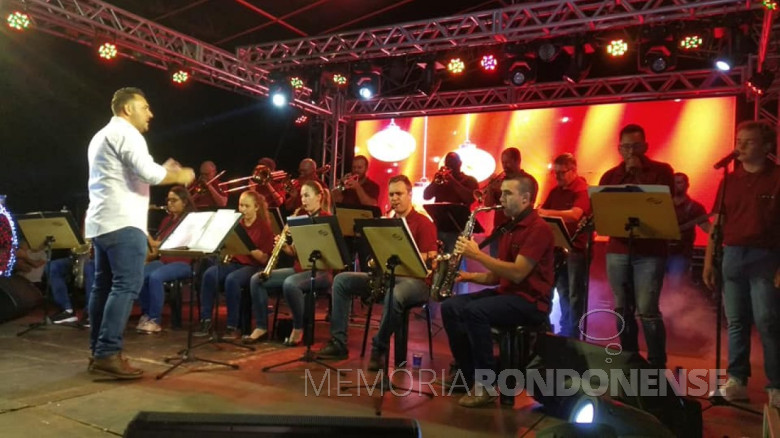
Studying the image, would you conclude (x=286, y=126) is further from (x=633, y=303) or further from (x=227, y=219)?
(x=633, y=303)

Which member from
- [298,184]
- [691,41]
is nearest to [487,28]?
[691,41]

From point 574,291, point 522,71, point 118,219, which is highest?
point 522,71

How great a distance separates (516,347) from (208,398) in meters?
2.07

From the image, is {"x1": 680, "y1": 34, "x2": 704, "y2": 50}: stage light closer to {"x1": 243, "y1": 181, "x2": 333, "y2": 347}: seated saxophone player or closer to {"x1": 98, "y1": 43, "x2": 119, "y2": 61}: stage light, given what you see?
{"x1": 243, "y1": 181, "x2": 333, "y2": 347}: seated saxophone player

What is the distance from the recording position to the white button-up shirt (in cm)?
410

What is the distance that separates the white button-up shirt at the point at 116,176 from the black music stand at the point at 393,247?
60.3 inches

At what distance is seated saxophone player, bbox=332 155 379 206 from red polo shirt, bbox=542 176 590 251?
2.82 metres

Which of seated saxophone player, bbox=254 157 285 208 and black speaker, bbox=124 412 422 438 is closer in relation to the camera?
black speaker, bbox=124 412 422 438

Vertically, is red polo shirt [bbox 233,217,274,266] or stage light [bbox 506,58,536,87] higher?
stage light [bbox 506,58,536,87]

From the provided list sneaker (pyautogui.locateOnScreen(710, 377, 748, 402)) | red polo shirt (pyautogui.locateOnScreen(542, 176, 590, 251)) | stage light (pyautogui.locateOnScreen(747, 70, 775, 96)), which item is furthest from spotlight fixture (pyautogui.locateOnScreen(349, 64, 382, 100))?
sneaker (pyautogui.locateOnScreen(710, 377, 748, 402))

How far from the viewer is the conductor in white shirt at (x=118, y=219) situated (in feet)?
13.4

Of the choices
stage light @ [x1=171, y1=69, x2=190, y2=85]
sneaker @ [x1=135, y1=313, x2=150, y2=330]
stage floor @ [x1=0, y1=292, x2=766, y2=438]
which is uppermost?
stage light @ [x1=171, y1=69, x2=190, y2=85]

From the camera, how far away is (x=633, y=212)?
14.2 feet

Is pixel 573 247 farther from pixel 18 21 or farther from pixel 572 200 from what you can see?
pixel 18 21
